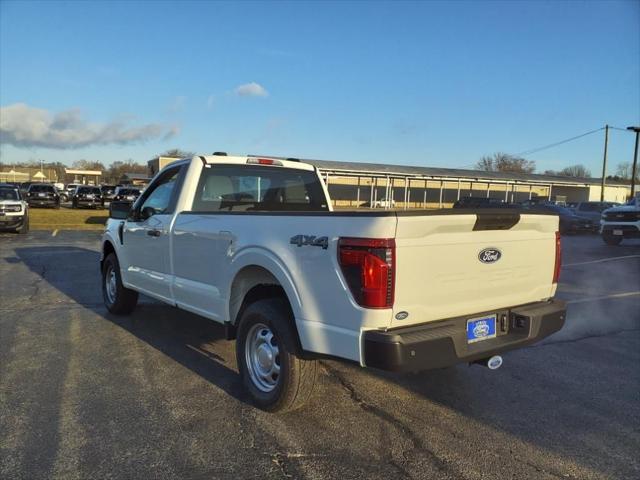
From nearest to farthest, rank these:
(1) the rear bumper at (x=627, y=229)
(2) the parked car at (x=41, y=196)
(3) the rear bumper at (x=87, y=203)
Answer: (1) the rear bumper at (x=627, y=229) < (2) the parked car at (x=41, y=196) < (3) the rear bumper at (x=87, y=203)

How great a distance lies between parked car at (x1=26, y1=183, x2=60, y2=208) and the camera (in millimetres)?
36750

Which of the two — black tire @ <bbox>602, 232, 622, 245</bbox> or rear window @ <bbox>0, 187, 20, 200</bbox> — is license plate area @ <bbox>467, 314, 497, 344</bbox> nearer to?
black tire @ <bbox>602, 232, 622, 245</bbox>

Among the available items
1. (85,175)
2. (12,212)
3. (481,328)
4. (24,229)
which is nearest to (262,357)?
(481,328)

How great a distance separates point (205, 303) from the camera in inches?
184

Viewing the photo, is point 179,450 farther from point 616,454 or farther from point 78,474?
point 616,454

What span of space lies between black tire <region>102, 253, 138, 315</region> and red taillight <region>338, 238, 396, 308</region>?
4.39 metres

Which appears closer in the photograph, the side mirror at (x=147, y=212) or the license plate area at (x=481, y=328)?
the license plate area at (x=481, y=328)

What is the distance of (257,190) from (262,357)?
2132mm

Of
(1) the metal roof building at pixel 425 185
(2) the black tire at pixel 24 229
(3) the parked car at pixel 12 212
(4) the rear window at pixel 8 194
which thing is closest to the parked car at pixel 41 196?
(4) the rear window at pixel 8 194

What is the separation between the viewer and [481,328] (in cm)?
360

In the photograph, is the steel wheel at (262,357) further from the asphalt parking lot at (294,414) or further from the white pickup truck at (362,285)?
the asphalt parking lot at (294,414)

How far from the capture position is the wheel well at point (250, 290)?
390cm

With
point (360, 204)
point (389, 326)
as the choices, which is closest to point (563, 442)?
point (389, 326)

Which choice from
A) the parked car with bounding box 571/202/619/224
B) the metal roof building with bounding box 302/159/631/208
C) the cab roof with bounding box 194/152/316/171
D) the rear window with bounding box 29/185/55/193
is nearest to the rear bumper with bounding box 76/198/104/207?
the rear window with bounding box 29/185/55/193
